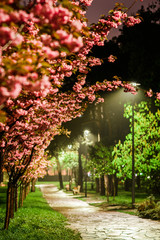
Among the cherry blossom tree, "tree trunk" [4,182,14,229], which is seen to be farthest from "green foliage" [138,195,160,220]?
"tree trunk" [4,182,14,229]

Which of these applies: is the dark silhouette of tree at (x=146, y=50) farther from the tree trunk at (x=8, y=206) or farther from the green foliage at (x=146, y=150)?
the tree trunk at (x=8, y=206)

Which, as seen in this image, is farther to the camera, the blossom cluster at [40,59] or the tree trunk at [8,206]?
the tree trunk at [8,206]

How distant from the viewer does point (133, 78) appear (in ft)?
73.6

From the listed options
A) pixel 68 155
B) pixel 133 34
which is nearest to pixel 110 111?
pixel 133 34

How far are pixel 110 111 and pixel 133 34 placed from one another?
33.1 feet

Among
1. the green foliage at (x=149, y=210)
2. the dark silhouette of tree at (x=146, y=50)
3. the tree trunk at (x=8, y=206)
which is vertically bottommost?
the green foliage at (x=149, y=210)

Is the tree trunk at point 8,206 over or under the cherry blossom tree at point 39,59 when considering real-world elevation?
under

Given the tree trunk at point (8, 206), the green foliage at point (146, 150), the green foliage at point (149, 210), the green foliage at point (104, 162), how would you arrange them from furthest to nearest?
the green foliage at point (104, 162), the green foliage at point (146, 150), the green foliage at point (149, 210), the tree trunk at point (8, 206)

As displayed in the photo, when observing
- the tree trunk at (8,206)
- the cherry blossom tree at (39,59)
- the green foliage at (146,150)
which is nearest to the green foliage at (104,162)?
the green foliage at (146,150)

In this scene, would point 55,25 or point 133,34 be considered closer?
point 55,25

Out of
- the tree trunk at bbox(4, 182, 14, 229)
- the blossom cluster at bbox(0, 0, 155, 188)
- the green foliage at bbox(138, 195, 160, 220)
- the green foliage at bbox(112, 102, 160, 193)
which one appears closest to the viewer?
the blossom cluster at bbox(0, 0, 155, 188)

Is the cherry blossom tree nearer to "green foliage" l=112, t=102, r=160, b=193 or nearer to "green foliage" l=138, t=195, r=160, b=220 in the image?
"green foliage" l=138, t=195, r=160, b=220

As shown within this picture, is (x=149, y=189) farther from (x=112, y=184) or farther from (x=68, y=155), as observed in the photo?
(x=68, y=155)

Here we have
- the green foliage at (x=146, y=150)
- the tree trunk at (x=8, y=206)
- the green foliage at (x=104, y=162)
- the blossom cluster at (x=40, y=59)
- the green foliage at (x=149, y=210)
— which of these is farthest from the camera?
the green foliage at (x=104, y=162)
